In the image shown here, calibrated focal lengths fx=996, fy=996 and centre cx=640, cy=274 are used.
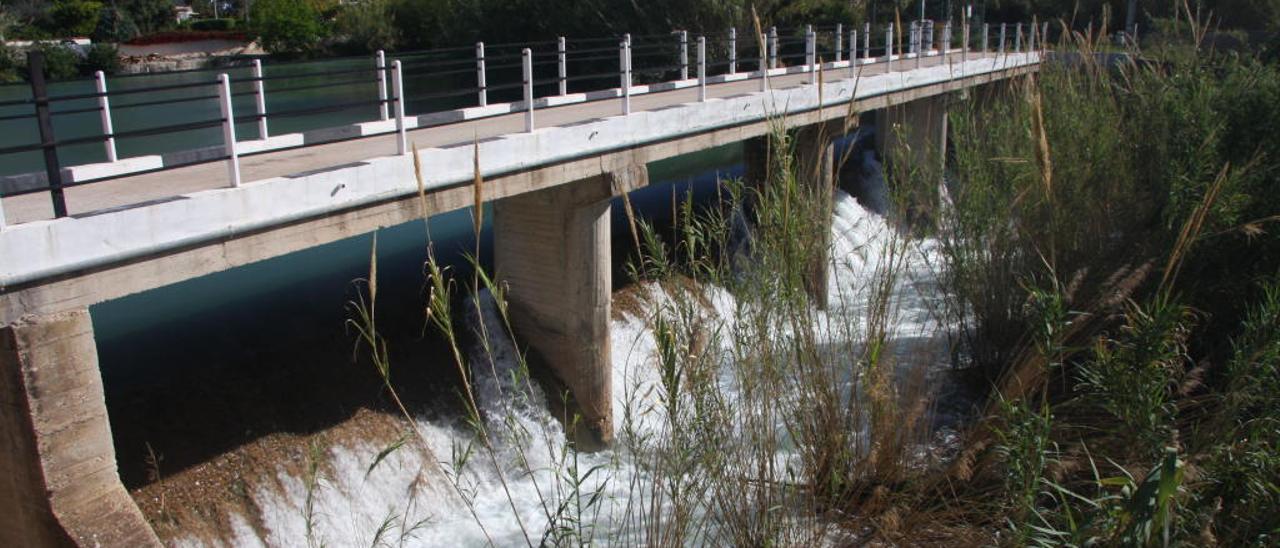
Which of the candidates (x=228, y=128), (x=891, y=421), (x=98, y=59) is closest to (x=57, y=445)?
(x=228, y=128)

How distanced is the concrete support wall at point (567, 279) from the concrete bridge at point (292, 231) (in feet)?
0.06

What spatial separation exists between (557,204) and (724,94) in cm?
436

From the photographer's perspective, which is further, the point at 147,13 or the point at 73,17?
the point at 147,13

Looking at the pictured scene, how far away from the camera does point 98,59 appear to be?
1481 inches

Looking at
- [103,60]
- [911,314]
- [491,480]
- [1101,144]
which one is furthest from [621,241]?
[103,60]

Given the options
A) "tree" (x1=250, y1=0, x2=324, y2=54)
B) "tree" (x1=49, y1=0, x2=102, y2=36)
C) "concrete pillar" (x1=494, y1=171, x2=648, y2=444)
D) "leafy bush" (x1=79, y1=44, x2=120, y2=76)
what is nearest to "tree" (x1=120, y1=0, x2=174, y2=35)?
"tree" (x1=49, y1=0, x2=102, y2=36)

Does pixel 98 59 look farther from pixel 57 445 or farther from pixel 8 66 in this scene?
pixel 57 445

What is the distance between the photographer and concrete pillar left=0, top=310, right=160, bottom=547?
5527 millimetres

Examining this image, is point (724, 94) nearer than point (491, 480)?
No

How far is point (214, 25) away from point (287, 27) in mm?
15196

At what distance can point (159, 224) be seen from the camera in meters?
6.03

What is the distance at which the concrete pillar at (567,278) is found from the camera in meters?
10.5

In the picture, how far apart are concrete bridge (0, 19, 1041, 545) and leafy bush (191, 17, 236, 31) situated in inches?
2001

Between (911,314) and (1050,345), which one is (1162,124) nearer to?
(911,314)
